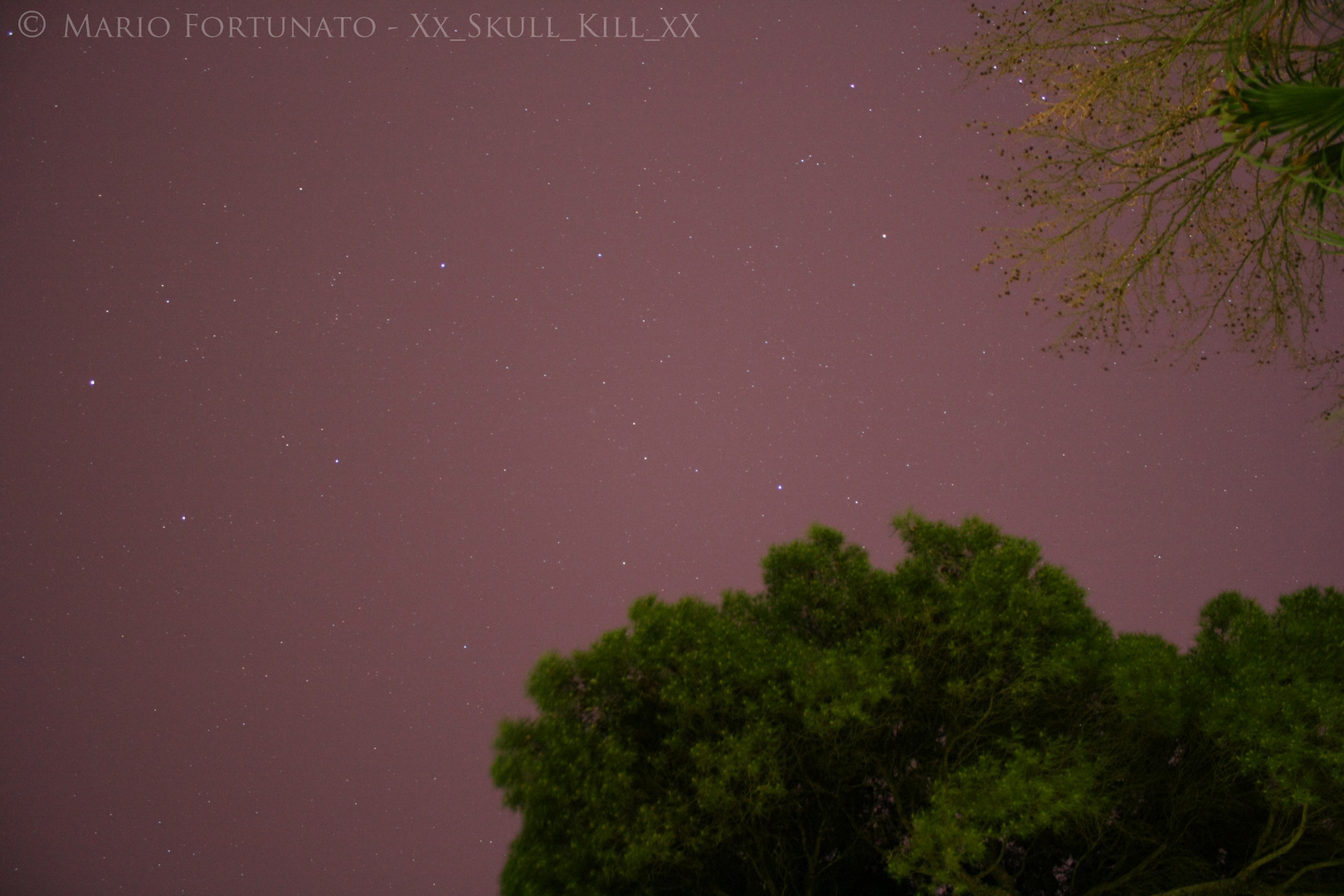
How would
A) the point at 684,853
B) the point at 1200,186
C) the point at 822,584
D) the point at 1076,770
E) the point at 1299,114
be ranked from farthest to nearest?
the point at 822,584 → the point at 684,853 → the point at 1076,770 → the point at 1200,186 → the point at 1299,114

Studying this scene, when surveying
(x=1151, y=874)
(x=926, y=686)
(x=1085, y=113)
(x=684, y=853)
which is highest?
(x=1085, y=113)

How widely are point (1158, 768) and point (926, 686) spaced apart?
2.58 meters

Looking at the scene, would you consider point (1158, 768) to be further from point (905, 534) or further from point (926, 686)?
point (905, 534)

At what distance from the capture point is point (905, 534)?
34.6ft

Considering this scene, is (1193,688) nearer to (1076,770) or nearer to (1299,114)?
(1076,770)

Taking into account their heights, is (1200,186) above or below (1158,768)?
above

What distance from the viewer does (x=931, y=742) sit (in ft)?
31.9

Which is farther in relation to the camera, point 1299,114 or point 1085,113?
point 1085,113

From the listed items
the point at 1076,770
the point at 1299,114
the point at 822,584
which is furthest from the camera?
the point at 822,584

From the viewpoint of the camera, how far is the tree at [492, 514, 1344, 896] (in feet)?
28.1

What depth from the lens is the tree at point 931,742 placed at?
8.57 metres

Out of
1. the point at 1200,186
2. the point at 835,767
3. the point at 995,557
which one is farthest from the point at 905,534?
the point at 1200,186

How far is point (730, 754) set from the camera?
880 centimetres

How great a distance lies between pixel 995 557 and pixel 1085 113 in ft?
17.1
